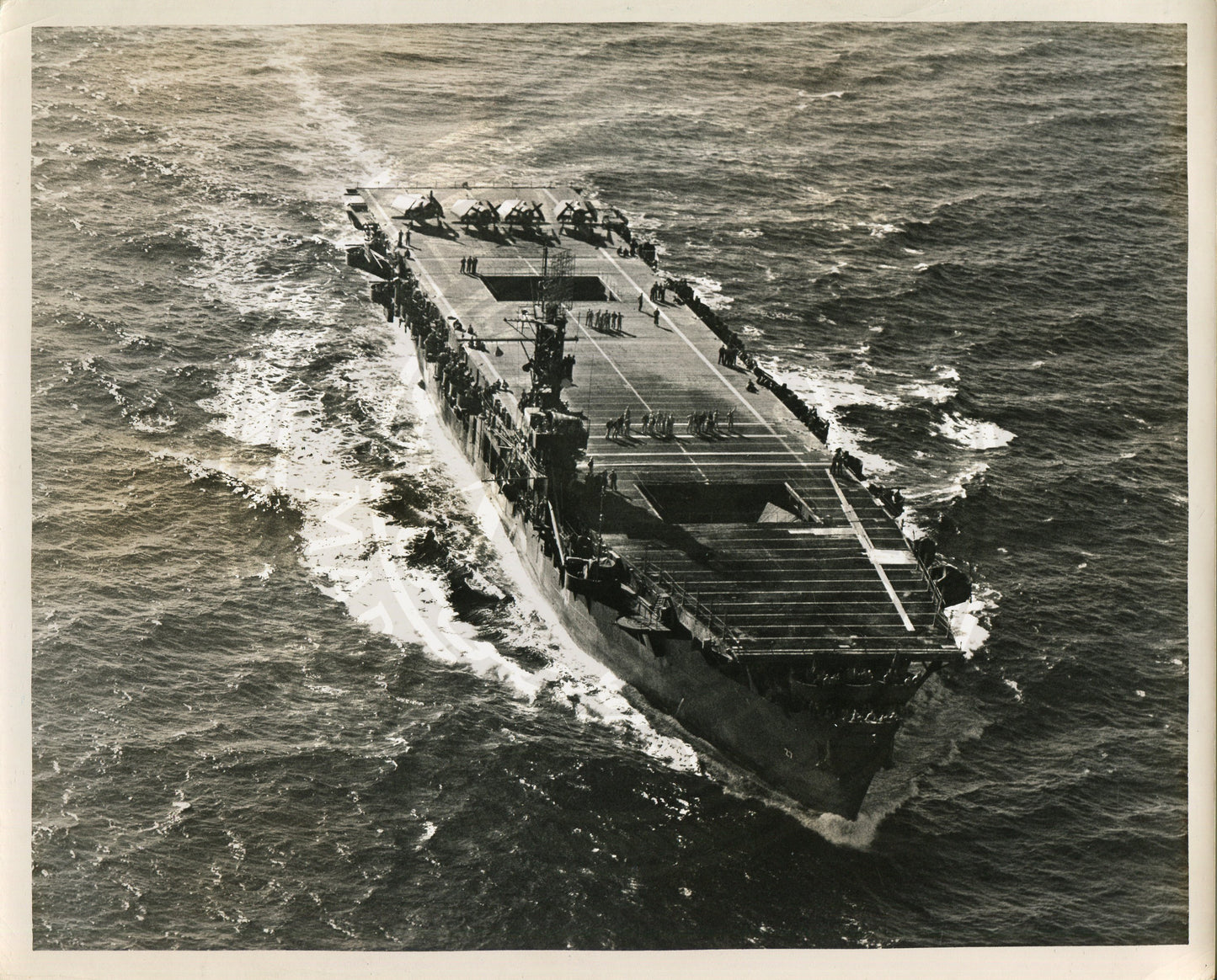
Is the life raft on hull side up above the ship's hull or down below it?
above

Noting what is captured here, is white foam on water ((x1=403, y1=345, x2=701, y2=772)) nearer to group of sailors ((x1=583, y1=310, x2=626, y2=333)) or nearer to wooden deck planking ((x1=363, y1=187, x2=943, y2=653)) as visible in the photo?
wooden deck planking ((x1=363, y1=187, x2=943, y2=653))

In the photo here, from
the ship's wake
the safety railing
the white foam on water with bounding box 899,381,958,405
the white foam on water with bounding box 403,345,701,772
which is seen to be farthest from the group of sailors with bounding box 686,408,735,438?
the ship's wake

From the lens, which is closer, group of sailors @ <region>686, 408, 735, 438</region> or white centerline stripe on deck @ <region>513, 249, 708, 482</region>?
white centerline stripe on deck @ <region>513, 249, 708, 482</region>

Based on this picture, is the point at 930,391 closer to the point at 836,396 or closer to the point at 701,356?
the point at 836,396

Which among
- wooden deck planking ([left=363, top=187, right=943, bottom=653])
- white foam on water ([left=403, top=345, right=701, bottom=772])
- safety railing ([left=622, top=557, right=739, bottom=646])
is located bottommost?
white foam on water ([left=403, top=345, right=701, bottom=772])

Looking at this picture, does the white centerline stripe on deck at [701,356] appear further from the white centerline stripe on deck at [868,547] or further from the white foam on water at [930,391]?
the white foam on water at [930,391]

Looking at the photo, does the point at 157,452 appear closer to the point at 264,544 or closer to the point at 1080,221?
Answer: the point at 264,544

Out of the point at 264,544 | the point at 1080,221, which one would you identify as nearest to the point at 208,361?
the point at 264,544

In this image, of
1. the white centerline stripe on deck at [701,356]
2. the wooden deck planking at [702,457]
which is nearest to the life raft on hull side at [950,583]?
the wooden deck planking at [702,457]
